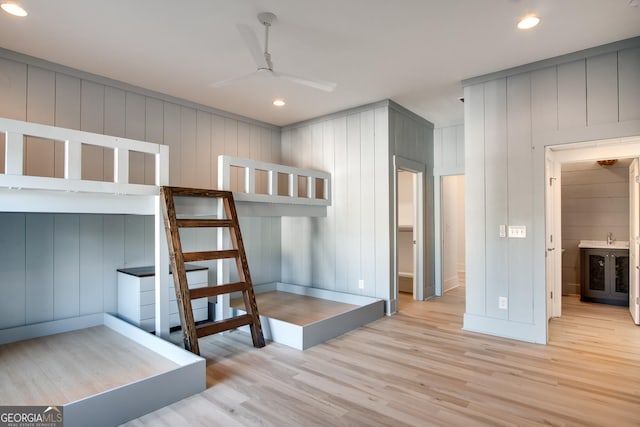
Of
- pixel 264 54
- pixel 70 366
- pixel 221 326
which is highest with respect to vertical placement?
pixel 264 54

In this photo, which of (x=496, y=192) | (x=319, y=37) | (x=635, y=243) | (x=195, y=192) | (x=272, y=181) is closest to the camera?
(x=319, y=37)

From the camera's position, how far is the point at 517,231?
142 inches

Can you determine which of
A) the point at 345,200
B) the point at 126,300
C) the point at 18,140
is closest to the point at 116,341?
the point at 126,300

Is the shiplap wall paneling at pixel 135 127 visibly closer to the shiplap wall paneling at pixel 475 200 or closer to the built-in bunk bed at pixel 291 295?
the built-in bunk bed at pixel 291 295

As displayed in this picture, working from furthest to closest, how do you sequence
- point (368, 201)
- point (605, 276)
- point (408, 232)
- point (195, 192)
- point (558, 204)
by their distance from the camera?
point (408, 232) < point (605, 276) < point (368, 201) < point (558, 204) < point (195, 192)

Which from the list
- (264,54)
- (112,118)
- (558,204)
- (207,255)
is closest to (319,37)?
(264,54)

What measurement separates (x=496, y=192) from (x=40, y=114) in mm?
4623

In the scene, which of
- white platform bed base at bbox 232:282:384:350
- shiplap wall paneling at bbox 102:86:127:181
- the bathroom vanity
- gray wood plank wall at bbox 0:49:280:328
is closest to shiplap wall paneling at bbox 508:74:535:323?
A: white platform bed base at bbox 232:282:384:350

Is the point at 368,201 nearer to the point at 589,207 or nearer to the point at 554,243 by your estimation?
the point at 554,243

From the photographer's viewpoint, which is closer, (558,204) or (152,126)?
(152,126)

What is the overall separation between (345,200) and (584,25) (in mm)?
3079

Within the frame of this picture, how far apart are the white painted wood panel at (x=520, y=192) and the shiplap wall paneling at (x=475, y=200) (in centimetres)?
26

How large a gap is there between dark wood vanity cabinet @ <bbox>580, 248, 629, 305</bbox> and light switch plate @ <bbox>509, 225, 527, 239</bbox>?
7.54 ft

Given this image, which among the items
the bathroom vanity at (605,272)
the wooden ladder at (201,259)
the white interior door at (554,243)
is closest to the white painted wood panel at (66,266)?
the wooden ladder at (201,259)
